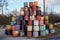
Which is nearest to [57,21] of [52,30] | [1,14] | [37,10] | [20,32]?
[52,30]

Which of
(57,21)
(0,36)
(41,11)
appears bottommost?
(0,36)

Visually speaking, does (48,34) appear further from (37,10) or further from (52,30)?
(37,10)

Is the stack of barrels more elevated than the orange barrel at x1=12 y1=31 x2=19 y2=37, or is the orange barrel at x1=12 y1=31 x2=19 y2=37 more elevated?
the stack of barrels

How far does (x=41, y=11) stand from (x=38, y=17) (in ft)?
0.26

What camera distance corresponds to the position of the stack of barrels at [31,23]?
1.83m

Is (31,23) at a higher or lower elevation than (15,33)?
higher

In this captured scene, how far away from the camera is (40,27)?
184 cm

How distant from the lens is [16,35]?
1.85 meters

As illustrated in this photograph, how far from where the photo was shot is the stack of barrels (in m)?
1.83

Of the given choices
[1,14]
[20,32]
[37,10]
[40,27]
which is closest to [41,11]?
[37,10]

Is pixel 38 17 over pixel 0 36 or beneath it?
over

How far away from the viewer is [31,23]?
184 cm

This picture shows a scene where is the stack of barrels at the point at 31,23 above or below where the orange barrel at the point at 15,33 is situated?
above

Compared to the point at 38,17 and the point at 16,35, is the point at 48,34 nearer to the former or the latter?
the point at 38,17
